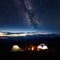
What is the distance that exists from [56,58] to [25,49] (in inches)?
250

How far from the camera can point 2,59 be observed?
59.0 ft

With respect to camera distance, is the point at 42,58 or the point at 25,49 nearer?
the point at 42,58

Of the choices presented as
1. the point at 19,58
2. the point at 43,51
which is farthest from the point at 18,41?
the point at 19,58

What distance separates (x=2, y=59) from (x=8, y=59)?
24.6 inches

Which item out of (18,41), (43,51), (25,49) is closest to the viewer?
(43,51)

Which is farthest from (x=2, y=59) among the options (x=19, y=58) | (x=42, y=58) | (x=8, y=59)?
(x=42, y=58)

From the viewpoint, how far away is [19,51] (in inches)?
876

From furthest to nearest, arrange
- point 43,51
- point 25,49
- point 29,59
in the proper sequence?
point 25,49
point 43,51
point 29,59

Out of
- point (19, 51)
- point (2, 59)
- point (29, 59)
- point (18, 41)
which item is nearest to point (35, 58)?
point (29, 59)

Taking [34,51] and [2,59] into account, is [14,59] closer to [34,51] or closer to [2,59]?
[2,59]

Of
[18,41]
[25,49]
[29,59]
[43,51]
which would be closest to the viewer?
[29,59]

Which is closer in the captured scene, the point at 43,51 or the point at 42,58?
A: the point at 42,58

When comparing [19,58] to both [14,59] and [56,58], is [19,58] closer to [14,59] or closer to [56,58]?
[14,59]

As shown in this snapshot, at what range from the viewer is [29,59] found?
17344 mm
